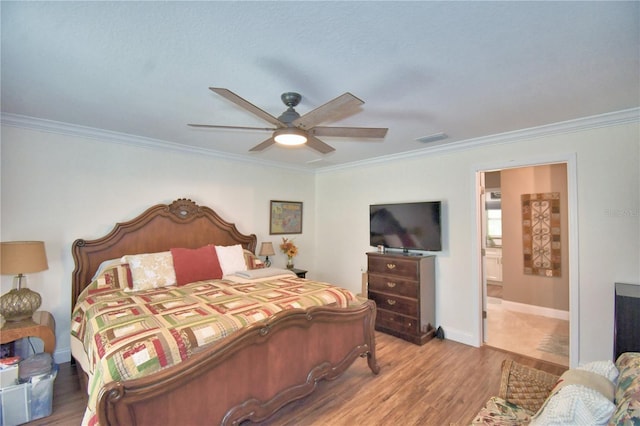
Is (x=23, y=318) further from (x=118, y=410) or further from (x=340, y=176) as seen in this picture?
(x=340, y=176)

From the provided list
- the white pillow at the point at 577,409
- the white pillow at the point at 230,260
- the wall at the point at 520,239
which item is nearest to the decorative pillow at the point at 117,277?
the white pillow at the point at 230,260

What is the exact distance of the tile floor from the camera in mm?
3348

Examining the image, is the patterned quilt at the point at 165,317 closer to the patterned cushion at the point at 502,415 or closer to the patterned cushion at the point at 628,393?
the patterned cushion at the point at 502,415

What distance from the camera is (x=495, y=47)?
5.55ft

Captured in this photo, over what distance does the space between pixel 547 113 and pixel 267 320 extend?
310cm

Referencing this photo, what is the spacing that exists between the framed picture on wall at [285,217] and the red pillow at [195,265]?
1462 millimetres

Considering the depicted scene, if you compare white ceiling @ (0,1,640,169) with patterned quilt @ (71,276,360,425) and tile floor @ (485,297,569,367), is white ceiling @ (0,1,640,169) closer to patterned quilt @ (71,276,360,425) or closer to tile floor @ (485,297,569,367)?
patterned quilt @ (71,276,360,425)

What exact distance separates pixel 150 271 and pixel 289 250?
226cm

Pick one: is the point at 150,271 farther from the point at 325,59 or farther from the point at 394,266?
the point at 394,266

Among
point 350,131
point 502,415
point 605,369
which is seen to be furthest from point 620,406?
point 350,131

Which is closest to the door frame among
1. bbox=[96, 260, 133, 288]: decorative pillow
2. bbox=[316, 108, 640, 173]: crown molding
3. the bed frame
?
bbox=[316, 108, 640, 173]: crown molding

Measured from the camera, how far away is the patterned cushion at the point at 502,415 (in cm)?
146

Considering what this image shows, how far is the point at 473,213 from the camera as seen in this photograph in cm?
357

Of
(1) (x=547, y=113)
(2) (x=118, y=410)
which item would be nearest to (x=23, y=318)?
(2) (x=118, y=410)
